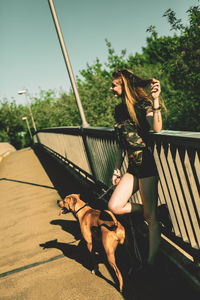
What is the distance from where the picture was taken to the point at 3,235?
521 centimetres

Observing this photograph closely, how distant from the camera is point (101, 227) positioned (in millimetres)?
2916

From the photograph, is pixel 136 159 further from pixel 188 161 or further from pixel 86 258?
pixel 86 258

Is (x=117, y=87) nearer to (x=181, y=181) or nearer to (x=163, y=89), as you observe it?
(x=181, y=181)

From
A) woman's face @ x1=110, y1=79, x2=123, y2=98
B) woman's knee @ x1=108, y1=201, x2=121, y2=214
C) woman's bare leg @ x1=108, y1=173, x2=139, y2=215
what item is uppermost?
woman's face @ x1=110, y1=79, x2=123, y2=98

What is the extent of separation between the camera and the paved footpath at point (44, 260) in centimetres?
302

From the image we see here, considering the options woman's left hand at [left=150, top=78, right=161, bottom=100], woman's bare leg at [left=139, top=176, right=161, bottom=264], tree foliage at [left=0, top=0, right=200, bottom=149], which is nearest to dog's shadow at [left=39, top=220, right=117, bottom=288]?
woman's bare leg at [left=139, top=176, right=161, bottom=264]

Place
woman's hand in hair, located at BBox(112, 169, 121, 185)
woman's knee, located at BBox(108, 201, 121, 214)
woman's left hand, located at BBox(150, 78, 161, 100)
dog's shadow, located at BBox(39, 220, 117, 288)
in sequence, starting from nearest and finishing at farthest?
woman's left hand, located at BBox(150, 78, 161, 100) < woman's knee, located at BBox(108, 201, 121, 214) < woman's hand in hair, located at BBox(112, 169, 121, 185) < dog's shadow, located at BBox(39, 220, 117, 288)

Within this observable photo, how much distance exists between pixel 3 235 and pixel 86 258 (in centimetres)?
241

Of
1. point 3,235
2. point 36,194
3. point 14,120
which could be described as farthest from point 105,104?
point 14,120

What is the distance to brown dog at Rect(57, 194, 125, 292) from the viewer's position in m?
2.71

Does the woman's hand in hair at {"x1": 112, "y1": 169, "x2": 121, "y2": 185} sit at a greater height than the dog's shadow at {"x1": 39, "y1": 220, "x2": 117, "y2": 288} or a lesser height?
greater

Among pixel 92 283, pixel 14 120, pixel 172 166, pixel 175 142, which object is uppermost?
pixel 14 120

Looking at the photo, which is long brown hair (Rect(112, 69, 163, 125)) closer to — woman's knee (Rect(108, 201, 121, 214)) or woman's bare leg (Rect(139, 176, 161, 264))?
woman's bare leg (Rect(139, 176, 161, 264))

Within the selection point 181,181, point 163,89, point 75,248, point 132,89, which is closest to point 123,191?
point 181,181
